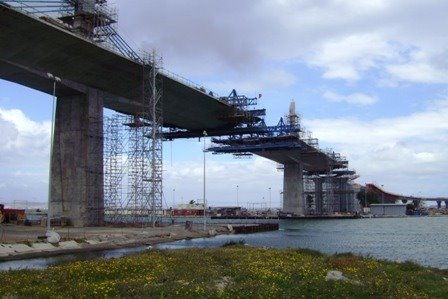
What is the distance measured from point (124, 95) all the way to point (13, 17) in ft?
109

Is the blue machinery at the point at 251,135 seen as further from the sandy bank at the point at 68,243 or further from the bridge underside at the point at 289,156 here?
the sandy bank at the point at 68,243

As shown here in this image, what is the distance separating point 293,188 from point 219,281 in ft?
515

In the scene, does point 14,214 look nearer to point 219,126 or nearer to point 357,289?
point 219,126

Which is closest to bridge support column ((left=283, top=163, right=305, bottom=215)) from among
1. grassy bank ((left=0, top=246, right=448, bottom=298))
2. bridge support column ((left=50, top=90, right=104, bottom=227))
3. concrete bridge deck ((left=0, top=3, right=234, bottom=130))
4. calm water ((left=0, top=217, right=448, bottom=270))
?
concrete bridge deck ((left=0, top=3, right=234, bottom=130))

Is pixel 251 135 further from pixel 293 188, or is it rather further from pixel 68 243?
pixel 68 243

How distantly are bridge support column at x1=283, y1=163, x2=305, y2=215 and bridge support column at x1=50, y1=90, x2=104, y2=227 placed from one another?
10080cm

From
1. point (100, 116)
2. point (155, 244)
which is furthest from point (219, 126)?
point (155, 244)

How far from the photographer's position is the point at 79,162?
79438 millimetres

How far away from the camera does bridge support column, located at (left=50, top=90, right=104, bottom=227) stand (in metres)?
79.1

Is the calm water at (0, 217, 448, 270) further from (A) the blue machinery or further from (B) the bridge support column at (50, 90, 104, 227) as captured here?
(A) the blue machinery

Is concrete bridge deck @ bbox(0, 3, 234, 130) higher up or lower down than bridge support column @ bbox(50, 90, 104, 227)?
higher up

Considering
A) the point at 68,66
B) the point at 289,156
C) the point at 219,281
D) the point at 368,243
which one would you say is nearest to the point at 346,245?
the point at 368,243

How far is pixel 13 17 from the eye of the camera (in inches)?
2329

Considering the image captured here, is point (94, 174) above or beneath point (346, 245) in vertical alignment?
above
